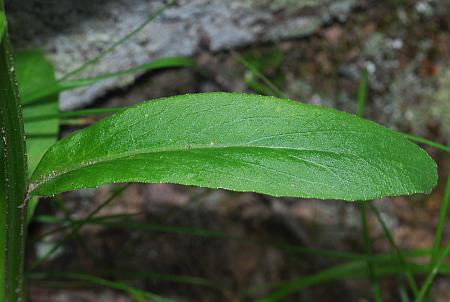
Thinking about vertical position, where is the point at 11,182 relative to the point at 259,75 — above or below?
above

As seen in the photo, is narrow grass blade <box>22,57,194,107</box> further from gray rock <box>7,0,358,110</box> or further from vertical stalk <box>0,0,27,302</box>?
vertical stalk <box>0,0,27,302</box>

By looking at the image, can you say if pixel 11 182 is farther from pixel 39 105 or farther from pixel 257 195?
A: pixel 257 195

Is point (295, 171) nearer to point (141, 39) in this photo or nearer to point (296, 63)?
point (141, 39)

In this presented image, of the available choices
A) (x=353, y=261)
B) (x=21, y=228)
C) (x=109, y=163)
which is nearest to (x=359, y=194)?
(x=109, y=163)

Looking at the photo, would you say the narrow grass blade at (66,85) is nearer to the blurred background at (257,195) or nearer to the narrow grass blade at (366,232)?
the blurred background at (257,195)

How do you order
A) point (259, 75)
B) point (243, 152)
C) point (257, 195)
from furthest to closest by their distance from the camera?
point (257, 195)
point (259, 75)
point (243, 152)

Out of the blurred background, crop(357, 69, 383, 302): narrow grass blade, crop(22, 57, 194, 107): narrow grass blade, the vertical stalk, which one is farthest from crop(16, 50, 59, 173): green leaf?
crop(357, 69, 383, 302): narrow grass blade

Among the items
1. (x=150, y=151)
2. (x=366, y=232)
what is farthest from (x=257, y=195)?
(x=150, y=151)
